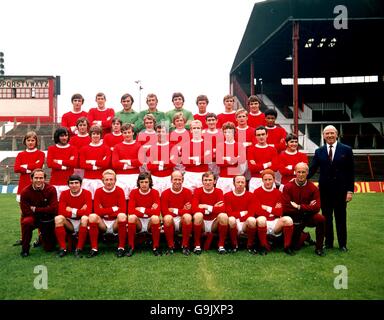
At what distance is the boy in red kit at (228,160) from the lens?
596 cm

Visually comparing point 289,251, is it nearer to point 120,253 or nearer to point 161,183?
point 161,183

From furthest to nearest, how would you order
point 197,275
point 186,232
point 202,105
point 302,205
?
1. point 202,105
2. point 186,232
3. point 302,205
4. point 197,275

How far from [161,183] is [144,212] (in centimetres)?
83

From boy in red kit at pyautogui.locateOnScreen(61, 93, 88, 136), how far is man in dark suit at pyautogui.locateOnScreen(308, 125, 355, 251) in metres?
3.94

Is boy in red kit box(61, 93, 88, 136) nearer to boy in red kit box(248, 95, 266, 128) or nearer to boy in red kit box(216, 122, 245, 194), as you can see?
boy in red kit box(216, 122, 245, 194)

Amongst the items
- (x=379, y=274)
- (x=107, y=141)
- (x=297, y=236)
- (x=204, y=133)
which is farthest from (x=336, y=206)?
(x=107, y=141)

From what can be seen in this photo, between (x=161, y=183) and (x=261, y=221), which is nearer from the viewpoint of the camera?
(x=261, y=221)

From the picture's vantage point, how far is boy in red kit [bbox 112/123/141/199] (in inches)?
229

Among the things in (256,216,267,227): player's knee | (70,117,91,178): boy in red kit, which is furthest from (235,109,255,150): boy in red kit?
(70,117,91,178): boy in red kit

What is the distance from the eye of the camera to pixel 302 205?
5262mm

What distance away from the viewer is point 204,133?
6.27m

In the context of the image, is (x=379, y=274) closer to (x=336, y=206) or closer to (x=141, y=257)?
(x=336, y=206)

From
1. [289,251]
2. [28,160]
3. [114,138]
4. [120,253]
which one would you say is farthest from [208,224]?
[28,160]
